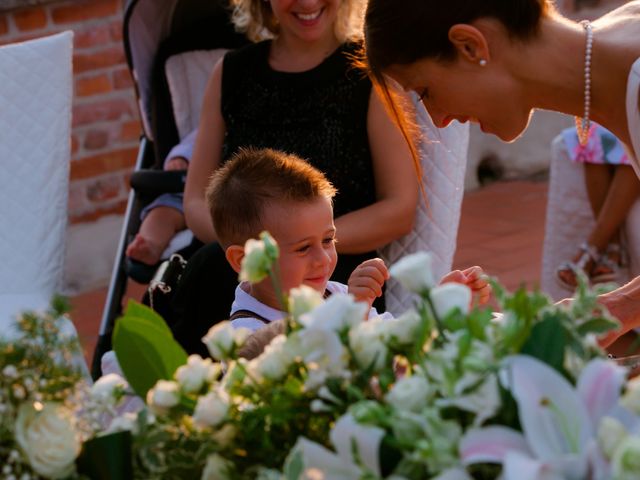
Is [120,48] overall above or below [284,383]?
below

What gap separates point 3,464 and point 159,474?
12cm

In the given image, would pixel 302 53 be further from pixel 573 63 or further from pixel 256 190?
pixel 573 63

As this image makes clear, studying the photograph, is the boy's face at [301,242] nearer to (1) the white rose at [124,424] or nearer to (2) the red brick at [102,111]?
(1) the white rose at [124,424]

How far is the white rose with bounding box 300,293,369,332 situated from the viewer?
2.84 ft

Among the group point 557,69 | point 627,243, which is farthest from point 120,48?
point 557,69

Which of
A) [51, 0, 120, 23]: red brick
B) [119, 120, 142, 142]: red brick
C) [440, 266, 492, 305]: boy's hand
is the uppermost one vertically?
[440, 266, 492, 305]: boy's hand

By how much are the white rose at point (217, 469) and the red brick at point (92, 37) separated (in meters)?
4.43

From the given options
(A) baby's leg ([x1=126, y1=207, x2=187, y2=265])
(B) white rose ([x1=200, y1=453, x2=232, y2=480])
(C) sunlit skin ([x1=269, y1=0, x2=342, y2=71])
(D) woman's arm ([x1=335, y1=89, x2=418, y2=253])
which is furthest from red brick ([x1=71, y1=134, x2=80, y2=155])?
(B) white rose ([x1=200, y1=453, x2=232, y2=480])

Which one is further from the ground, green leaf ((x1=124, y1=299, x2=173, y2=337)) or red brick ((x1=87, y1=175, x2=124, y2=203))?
green leaf ((x1=124, y1=299, x2=173, y2=337))

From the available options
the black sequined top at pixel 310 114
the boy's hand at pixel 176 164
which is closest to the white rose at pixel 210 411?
the black sequined top at pixel 310 114

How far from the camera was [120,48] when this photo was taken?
205 inches

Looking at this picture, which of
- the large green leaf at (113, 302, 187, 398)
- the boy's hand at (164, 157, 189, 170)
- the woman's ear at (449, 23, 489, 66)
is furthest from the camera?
the boy's hand at (164, 157, 189, 170)

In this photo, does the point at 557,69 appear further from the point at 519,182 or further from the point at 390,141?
the point at 519,182

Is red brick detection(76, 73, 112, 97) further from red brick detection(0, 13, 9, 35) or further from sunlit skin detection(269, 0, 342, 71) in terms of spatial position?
sunlit skin detection(269, 0, 342, 71)
